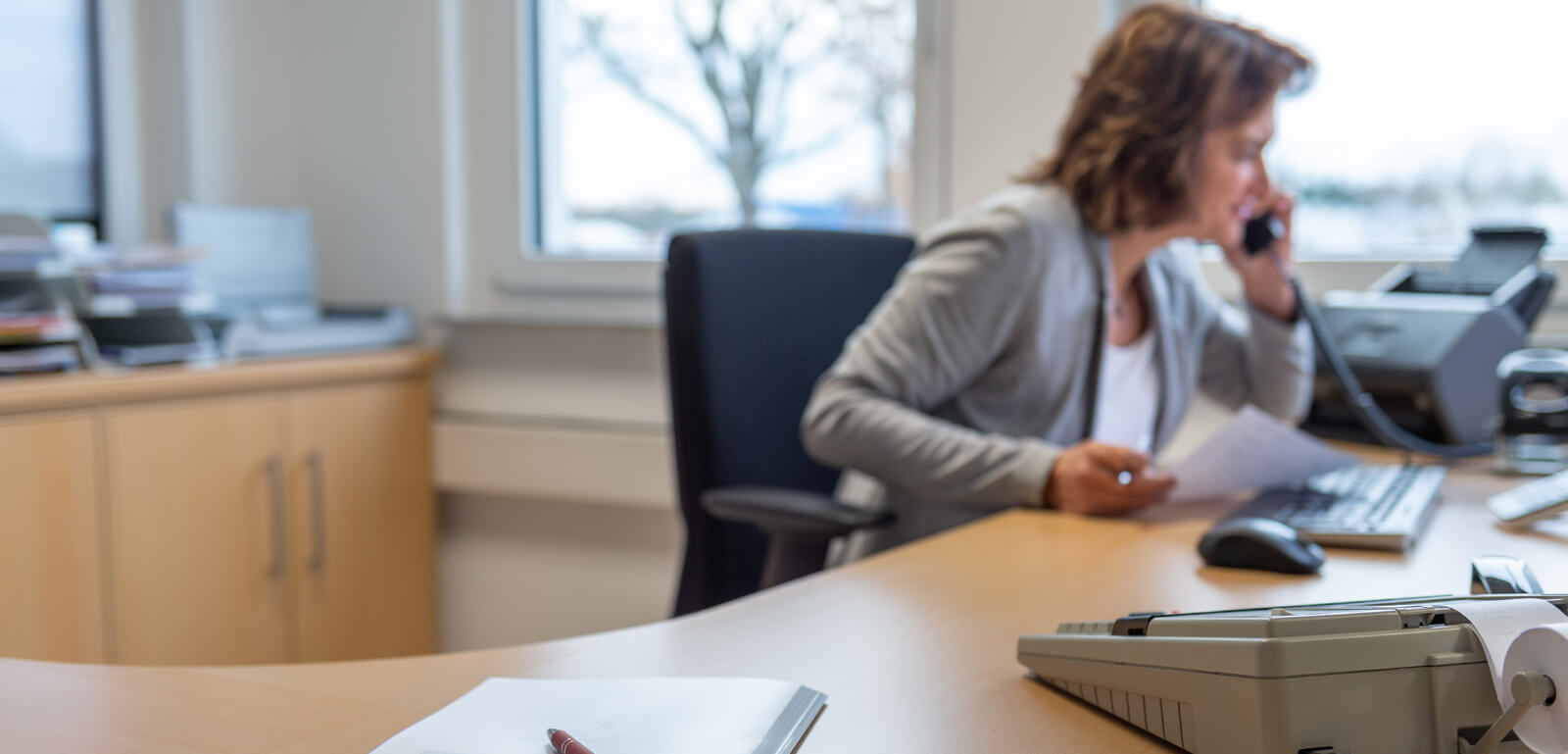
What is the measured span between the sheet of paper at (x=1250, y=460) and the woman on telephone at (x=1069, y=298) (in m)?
0.14

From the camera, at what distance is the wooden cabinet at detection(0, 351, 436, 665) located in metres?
1.82

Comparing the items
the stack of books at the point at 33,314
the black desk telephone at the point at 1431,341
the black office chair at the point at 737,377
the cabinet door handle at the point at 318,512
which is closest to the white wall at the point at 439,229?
the cabinet door handle at the point at 318,512

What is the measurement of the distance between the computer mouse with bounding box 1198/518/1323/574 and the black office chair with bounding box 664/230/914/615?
537 millimetres

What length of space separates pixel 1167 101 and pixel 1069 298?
0.89 ft

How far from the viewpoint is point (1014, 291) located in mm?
1456

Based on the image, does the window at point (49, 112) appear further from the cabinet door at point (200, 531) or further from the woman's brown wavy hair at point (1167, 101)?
the woman's brown wavy hair at point (1167, 101)

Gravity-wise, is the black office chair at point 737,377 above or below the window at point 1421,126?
below

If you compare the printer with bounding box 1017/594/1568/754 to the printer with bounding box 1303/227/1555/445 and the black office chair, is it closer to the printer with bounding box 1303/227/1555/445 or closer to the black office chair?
the black office chair

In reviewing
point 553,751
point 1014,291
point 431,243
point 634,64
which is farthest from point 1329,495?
point 431,243

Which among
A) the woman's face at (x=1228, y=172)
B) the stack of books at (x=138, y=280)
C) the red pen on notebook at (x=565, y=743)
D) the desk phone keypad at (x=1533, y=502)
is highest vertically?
the woman's face at (x=1228, y=172)

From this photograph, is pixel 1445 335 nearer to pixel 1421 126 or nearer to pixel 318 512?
pixel 1421 126

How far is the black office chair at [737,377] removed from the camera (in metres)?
1.52

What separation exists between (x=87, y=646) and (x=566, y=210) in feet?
3.82

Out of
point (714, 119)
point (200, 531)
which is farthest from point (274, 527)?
point (714, 119)
